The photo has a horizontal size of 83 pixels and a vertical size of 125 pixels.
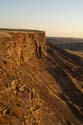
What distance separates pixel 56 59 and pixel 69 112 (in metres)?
20.1

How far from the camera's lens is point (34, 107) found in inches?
1014

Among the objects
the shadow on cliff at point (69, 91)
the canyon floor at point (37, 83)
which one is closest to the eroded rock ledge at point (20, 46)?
the canyon floor at point (37, 83)

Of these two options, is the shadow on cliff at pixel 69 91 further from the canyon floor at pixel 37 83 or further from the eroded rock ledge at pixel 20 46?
the eroded rock ledge at pixel 20 46

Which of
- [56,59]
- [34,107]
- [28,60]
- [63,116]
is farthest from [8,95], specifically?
[56,59]

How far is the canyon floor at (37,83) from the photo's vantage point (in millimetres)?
24766

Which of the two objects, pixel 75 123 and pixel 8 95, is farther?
pixel 75 123

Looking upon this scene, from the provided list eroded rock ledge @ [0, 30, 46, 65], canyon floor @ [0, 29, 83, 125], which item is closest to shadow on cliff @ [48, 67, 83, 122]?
canyon floor @ [0, 29, 83, 125]

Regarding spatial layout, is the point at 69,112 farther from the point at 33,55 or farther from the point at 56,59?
the point at 56,59

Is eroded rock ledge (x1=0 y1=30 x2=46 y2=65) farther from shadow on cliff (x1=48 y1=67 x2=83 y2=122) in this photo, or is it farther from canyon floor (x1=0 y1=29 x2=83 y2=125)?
shadow on cliff (x1=48 y1=67 x2=83 y2=122)

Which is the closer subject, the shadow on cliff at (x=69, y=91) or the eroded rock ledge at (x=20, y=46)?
the eroded rock ledge at (x=20, y=46)

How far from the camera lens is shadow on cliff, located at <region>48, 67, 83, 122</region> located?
142 feet

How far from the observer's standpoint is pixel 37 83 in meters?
45.4

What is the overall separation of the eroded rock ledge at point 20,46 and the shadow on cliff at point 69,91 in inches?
157

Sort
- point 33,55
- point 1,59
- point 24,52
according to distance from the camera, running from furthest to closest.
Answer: point 33,55 → point 24,52 → point 1,59
